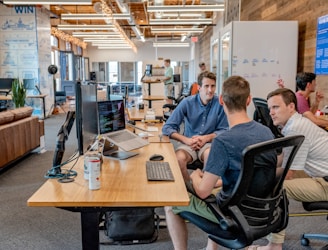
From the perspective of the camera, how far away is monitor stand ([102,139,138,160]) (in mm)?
2459

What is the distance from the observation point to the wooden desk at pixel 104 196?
1616 mm

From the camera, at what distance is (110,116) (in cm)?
262

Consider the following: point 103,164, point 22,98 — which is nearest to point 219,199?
point 103,164

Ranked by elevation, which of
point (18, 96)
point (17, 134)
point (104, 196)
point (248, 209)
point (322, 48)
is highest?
point (322, 48)

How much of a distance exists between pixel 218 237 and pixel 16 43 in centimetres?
996

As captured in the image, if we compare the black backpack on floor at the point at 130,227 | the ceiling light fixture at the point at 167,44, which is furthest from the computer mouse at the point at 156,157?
the ceiling light fixture at the point at 167,44

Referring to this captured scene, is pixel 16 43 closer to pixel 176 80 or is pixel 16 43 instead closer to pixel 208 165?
pixel 176 80

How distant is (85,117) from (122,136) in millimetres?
444

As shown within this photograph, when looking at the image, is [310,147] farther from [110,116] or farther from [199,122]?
[110,116]

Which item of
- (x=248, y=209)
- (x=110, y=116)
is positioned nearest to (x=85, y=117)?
(x=110, y=116)

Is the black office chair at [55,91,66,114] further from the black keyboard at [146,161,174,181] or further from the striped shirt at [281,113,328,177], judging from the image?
Answer: the striped shirt at [281,113,328,177]

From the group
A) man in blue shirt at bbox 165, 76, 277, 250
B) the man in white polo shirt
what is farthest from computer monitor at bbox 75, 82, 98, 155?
the man in white polo shirt

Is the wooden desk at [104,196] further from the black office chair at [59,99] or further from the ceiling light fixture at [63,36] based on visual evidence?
the ceiling light fixture at [63,36]

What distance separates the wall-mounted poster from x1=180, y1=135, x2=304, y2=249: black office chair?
9.45 feet
